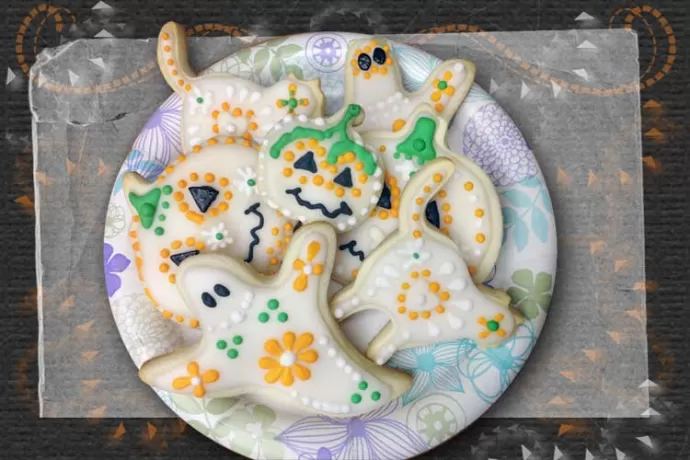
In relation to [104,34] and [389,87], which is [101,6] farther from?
[389,87]

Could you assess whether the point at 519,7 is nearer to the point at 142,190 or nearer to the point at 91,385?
the point at 142,190

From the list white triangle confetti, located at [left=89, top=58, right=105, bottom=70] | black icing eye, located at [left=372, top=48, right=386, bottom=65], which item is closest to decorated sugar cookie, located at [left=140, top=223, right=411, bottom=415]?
black icing eye, located at [left=372, top=48, right=386, bottom=65]

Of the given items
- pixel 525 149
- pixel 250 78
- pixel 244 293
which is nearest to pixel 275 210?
pixel 244 293

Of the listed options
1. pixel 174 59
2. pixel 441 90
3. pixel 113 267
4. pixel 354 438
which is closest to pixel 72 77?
pixel 174 59

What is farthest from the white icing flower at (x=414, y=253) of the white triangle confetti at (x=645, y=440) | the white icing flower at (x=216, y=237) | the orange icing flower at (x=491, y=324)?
the white triangle confetti at (x=645, y=440)

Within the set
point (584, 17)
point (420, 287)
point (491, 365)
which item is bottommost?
point (491, 365)

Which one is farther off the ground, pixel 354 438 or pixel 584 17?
pixel 584 17
